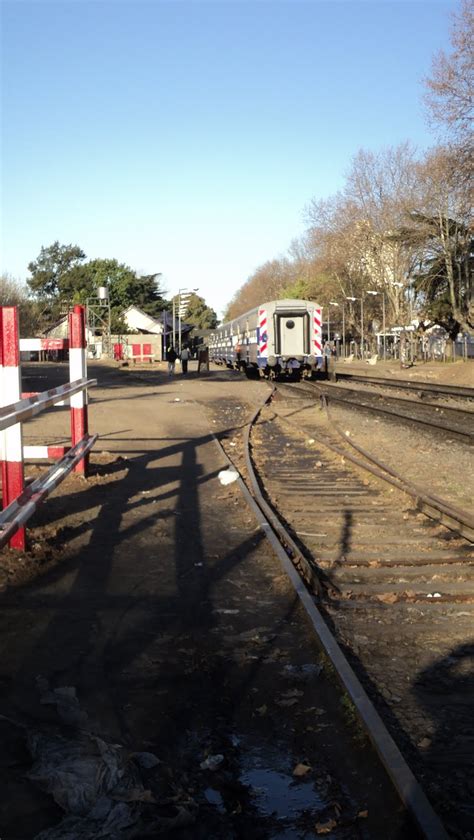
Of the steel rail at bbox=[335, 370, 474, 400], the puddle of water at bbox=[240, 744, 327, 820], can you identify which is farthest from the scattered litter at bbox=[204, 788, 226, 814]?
the steel rail at bbox=[335, 370, 474, 400]

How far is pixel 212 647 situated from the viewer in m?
4.77

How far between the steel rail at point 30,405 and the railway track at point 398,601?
7.28 ft

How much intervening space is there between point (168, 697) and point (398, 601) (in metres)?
2.03

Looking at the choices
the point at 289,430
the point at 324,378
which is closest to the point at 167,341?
the point at 324,378

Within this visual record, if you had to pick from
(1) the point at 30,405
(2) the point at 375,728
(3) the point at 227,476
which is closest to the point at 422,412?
(3) the point at 227,476

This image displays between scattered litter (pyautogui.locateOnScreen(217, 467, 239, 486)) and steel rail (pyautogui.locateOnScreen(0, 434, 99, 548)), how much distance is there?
216 centimetres

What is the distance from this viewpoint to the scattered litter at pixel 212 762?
3.41 meters

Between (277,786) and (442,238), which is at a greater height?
(442,238)

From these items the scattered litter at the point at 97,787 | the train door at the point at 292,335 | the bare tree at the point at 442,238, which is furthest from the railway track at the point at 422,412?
the bare tree at the point at 442,238

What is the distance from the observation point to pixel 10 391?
6398mm

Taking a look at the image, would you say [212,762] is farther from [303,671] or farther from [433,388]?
[433,388]

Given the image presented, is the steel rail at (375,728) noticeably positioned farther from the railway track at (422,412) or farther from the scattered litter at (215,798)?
the railway track at (422,412)

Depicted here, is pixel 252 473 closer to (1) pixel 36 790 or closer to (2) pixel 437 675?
(2) pixel 437 675

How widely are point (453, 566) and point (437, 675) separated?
209cm
